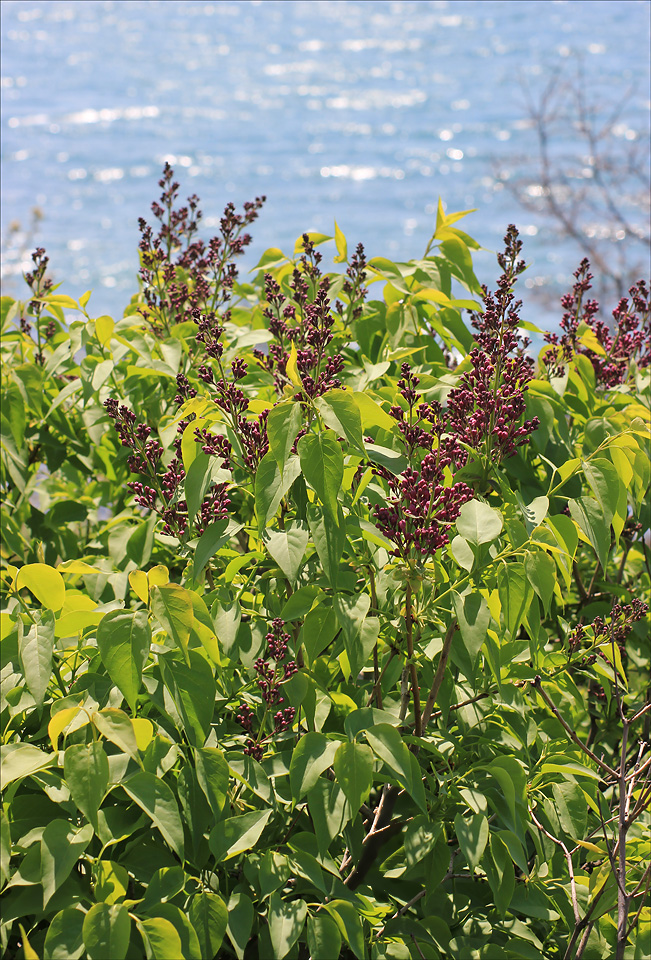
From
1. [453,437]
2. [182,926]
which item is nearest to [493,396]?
[453,437]

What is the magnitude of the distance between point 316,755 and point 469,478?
0.53 m

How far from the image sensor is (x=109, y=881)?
1096 millimetres

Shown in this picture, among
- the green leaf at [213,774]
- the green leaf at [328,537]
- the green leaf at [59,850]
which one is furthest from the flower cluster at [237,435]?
the green leaf at [59,850]

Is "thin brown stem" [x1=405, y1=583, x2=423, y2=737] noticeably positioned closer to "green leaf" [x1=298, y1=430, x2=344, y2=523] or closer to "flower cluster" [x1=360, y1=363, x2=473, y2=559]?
"flower cluster" [x1=360, y1=363, x2=473, y2=559]

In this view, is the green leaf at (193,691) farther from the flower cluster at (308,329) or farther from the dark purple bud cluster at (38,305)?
the dark purple bud cluster at (38,305)

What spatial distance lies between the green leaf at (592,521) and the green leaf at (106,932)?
801mm

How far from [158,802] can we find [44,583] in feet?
1.24

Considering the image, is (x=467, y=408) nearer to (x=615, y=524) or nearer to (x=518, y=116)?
(x=615, y=524)

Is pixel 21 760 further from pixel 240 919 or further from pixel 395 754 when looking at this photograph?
pixel 395 754

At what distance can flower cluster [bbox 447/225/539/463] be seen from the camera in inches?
53.0

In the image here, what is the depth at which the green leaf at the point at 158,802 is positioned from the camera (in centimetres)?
107

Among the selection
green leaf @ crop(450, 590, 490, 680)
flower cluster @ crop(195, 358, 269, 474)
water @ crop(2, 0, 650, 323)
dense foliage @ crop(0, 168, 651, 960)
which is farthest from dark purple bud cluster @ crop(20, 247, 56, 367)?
water @ crop(2, 0, 650, 323)

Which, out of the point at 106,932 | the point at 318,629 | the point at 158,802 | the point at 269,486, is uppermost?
the point at 269,486

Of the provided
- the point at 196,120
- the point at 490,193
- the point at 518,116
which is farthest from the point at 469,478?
the point at 196,120
